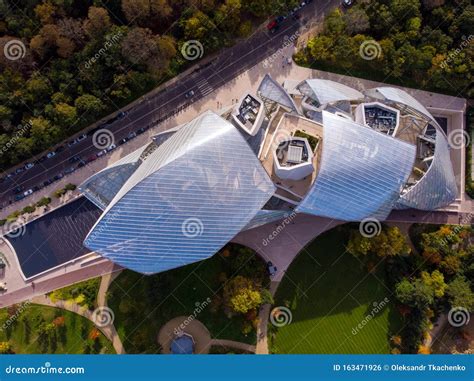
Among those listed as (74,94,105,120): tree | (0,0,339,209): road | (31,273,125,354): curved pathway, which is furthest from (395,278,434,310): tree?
(74,94,105,120): tree

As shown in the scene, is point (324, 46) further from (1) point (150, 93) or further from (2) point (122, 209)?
(2) point (122, 209)

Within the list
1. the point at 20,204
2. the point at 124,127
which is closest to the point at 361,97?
the point at 124,127

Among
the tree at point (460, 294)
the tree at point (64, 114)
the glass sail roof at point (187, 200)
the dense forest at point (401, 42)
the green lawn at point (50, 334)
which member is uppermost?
the dense forest at point (401, 42)

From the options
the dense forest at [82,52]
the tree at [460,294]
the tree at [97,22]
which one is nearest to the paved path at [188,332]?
the dense forest at [82,52]

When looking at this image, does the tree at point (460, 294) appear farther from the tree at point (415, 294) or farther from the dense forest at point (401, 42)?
the dense forest at point (401, 42)

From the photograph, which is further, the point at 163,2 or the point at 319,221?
the point at 319,221

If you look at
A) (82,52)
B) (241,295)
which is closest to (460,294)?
(241,295)

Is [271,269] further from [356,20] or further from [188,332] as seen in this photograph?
[356,20]
